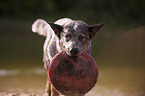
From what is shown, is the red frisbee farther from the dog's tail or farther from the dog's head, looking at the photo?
the dog's tail

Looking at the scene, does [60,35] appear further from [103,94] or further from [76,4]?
[76,4]

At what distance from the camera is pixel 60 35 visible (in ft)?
10.9

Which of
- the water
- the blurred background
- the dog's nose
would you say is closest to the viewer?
the dog's nose

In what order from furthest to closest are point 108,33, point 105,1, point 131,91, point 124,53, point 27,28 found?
point 105,1 → point 27,28 → point 108,33 → point 124,53 → point 131,91

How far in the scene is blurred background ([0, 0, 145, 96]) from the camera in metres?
6.18

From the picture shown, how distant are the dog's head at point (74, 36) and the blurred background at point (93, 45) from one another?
7.67ft

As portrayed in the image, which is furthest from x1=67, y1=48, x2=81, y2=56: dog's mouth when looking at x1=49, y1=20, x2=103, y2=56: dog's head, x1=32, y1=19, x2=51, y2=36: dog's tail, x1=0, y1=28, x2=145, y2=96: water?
x1=0, y1=28, x2=145, y2=96: water

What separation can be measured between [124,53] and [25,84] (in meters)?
5.78

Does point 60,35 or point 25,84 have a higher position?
point 60,35

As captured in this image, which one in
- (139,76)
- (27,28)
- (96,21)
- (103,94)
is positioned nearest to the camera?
(103,94)

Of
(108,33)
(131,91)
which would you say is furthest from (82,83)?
(108,33)

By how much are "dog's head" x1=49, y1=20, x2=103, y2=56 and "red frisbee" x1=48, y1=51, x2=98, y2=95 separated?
0.16m

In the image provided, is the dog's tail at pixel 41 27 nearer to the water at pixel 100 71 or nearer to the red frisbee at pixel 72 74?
the water at pixel 100 71

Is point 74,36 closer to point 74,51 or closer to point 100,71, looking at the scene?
point 74,51
